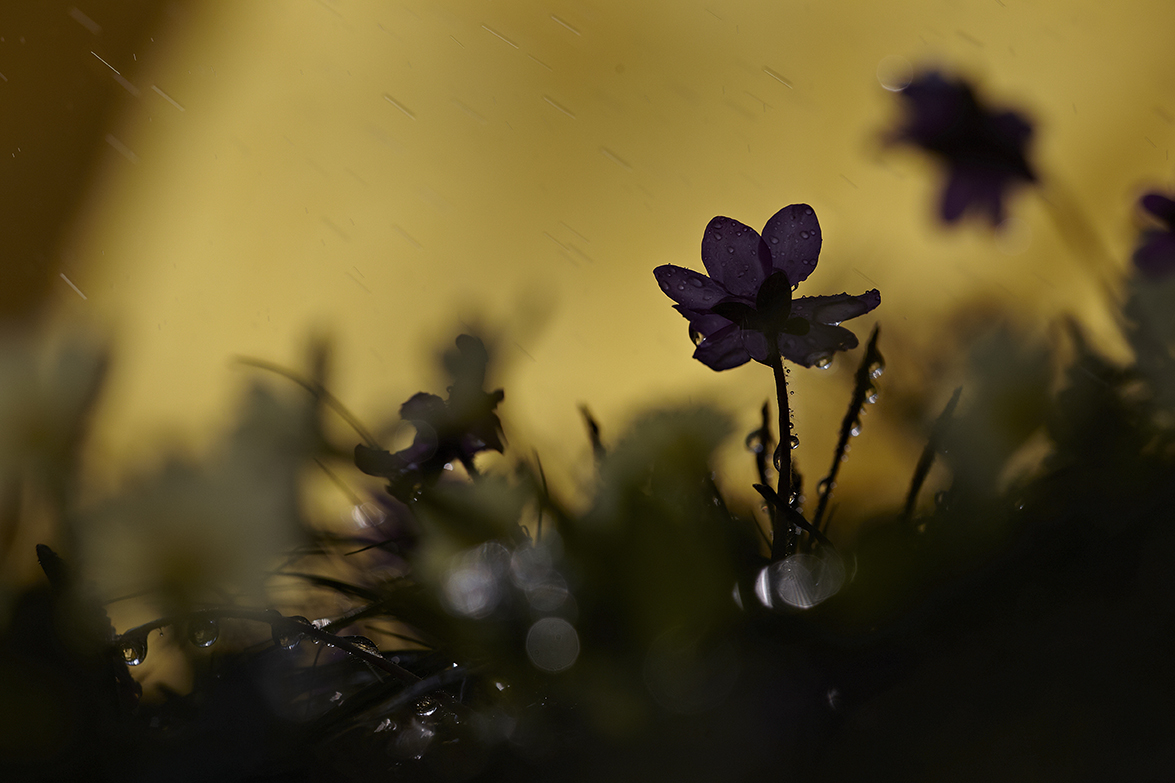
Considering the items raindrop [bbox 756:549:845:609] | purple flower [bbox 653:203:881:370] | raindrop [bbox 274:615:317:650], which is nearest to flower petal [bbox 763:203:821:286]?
purple flower [bbox 653:203:881:370]

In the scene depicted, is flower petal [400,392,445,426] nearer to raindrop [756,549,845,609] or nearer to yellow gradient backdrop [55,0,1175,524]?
raindrop [756,549,845,609]

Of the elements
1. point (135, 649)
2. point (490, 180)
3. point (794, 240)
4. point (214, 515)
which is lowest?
point (214, 515)

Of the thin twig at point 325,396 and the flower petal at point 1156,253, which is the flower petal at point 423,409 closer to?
the thin twig at point 325,396

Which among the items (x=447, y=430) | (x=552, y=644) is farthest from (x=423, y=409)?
(x=552, y=644)

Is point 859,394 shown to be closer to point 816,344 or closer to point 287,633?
point 816,344

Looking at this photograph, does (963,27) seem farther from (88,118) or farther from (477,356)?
(88,118)

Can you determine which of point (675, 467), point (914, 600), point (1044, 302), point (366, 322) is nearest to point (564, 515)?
point (675, 467)
